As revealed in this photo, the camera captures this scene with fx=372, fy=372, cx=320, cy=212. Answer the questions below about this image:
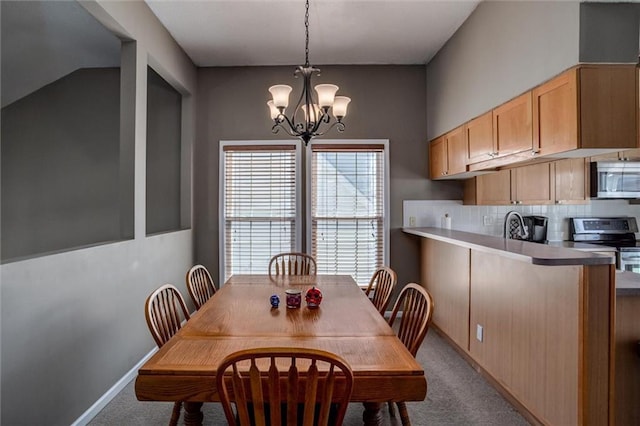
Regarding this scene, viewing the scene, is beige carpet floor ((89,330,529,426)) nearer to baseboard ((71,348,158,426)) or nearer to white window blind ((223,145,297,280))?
baseboard ((71,348,158,426))

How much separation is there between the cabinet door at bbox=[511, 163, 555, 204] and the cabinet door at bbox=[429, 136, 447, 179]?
71cm

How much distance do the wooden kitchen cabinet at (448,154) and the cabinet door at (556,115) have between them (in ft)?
3.52

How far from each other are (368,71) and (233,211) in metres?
2.27

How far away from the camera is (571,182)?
370cm

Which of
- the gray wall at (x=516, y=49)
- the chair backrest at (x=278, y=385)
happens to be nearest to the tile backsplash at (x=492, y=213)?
the gray wall at (x=516, y=49)

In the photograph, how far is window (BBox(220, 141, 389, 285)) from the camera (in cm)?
430

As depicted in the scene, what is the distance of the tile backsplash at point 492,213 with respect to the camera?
419 centimetres

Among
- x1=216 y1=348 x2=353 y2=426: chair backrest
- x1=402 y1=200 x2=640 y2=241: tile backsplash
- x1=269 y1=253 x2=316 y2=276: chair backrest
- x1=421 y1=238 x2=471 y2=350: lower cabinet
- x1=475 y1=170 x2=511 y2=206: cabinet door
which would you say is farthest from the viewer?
x1=402 y1=200 x2=640 y2=241: tile backsplash

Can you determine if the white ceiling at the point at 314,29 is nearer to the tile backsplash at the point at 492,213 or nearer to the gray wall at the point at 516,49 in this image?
the gray wall at the point at 516,49

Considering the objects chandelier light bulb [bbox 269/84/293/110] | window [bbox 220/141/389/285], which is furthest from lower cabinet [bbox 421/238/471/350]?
chandelier light bulb [bbox 269/84/293/110]

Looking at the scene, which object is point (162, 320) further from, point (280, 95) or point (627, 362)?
point (627, 362)

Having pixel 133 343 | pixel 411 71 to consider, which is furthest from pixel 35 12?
pixel 411 71

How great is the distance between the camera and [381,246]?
4344 mm

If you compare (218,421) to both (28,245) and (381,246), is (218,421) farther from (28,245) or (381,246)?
(28,245)
